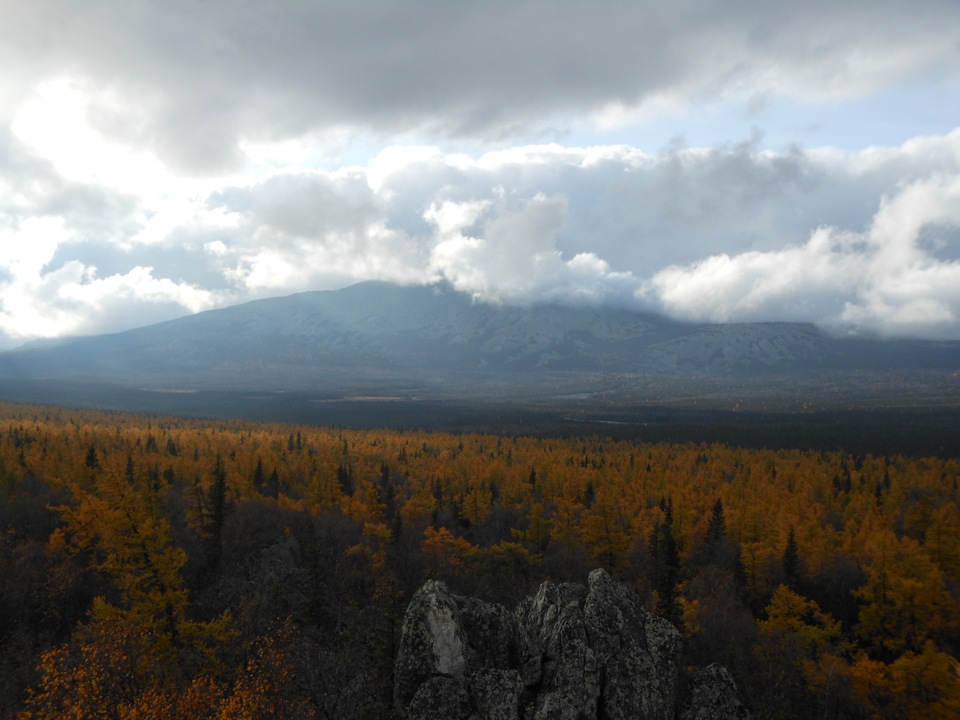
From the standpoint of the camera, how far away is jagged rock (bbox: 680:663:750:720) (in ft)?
102

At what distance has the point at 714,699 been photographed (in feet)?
104

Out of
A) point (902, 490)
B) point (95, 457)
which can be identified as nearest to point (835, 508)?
point (902, 490)

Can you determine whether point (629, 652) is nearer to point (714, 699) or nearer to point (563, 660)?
point (563, 660)

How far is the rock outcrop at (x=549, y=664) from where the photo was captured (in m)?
29.2

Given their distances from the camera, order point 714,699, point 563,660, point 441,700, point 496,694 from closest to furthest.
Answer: point 441,700
point 496,694
point 714,699
point 563,660

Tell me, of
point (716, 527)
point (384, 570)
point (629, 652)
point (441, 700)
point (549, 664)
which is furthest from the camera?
point (716, 527)

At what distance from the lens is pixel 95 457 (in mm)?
90750

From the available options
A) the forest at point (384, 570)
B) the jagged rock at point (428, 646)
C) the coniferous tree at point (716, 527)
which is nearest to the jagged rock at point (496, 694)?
the jagged rock at point (428, 646)

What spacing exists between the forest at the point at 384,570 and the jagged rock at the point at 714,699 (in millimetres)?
8715

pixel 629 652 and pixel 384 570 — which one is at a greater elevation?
pixel 629 652

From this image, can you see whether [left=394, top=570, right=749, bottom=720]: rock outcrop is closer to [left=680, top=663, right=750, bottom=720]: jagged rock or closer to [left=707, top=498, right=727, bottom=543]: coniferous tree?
[left=680, top=663, right=750, bottom=720]: jagged rock

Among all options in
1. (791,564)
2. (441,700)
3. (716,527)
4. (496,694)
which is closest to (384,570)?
(441,700)

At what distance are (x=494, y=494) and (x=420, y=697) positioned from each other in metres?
87.9

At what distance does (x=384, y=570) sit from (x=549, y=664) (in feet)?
152
